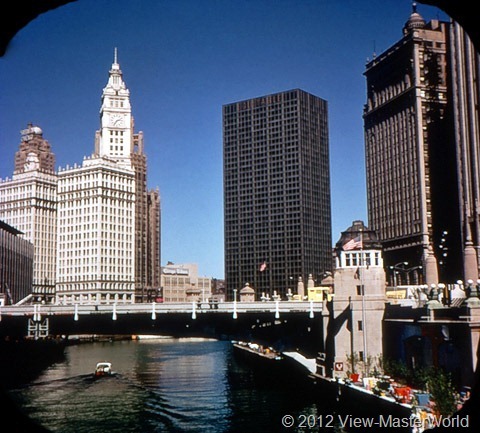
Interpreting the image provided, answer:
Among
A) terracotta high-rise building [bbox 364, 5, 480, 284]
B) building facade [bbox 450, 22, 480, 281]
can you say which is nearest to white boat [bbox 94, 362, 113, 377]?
terracotta high-rise building [bbox 364, 5, 480, 284]

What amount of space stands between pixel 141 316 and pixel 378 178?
97.9 meters

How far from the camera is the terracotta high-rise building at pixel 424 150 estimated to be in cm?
11900

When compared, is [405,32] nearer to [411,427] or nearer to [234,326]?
[234,326]

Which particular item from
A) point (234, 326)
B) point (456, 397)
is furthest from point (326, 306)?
point (456, 397)

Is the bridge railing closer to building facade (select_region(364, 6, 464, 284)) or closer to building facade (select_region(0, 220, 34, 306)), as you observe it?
building facade (select_region(364, 6, 464, 284))

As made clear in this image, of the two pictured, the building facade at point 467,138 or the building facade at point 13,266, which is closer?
the building facade at point 467,138

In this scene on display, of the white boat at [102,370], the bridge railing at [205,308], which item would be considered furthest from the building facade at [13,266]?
the bridge railing at [205,308]

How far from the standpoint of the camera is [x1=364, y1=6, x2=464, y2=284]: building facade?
13762cm

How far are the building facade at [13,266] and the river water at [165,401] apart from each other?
50.7 m

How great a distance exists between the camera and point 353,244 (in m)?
73.6

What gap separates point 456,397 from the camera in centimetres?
4394

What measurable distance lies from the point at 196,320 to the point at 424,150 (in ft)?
270

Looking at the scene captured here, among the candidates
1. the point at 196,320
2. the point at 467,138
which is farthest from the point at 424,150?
the point at 196,320

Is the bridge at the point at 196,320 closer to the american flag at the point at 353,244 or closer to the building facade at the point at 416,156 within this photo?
the american flag at the point at 353,244
